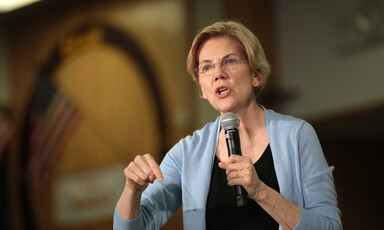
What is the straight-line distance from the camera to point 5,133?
A: 5219 mm

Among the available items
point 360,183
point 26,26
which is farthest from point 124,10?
point 360,183

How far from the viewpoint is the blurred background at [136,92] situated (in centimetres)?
395

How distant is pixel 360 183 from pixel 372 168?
0.65 feet

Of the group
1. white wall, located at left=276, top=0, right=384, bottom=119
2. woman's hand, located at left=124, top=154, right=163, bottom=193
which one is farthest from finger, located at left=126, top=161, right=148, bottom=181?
white wall, located at left=276, top=0, right=384, bottom=119

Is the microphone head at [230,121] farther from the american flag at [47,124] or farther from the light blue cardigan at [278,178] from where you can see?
the american flag at [47,124]

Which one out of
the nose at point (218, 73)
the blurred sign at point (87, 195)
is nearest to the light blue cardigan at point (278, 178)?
the nose at point (218, 73)

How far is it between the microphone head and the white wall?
9.57 feet

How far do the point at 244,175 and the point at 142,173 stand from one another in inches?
7.1

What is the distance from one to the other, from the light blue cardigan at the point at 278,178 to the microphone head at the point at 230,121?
76 mm

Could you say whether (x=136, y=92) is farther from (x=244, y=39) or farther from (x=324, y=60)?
(x=244, y=39)

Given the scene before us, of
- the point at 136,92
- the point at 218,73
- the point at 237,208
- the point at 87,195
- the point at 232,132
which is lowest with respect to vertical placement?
the point at 87,195

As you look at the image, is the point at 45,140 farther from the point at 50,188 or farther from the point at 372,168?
the point at 372,168

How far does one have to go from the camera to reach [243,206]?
3.21 ft

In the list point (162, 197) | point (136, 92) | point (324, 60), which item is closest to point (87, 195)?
point (136, 92)
